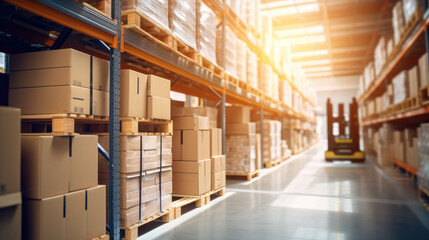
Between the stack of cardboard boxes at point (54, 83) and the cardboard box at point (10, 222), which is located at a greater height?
the stack of cardboard boxes at point (54, 83)

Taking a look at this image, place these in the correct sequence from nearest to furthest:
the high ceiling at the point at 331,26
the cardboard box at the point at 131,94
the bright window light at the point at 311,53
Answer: the cardboard box at the point at 131,94
the high ceiling at the point at 331,26
the bright window light at the point at 311,53

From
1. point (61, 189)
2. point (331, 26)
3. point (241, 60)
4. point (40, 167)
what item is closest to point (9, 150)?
point (40, 167)

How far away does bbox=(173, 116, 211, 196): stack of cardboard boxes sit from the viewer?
4.28 m

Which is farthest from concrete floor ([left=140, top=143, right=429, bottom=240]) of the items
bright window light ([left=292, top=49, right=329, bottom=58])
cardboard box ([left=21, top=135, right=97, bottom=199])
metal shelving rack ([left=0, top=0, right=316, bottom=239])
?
bright window light ([left=292, top=49, right=329, bottom=58])

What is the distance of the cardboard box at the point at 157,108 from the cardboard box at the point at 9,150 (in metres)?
1.49

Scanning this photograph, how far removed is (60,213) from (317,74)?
25.7 m

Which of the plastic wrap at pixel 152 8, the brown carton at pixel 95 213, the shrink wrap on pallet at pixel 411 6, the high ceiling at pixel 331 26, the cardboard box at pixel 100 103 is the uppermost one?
the high ceiling at pixel 331 26

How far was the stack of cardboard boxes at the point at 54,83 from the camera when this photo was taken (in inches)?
98.8

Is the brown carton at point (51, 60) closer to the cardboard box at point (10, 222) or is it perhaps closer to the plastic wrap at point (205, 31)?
the cardboard box at point (10, 222)

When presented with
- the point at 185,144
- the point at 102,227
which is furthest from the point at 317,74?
the point at 102,227

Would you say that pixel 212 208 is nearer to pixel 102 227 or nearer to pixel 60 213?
pixel 102 227

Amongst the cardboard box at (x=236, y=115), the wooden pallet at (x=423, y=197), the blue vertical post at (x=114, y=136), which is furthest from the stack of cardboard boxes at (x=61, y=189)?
the cardboard box at (x=236, y=115)

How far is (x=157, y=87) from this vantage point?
3.46 m

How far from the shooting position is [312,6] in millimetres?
12289
